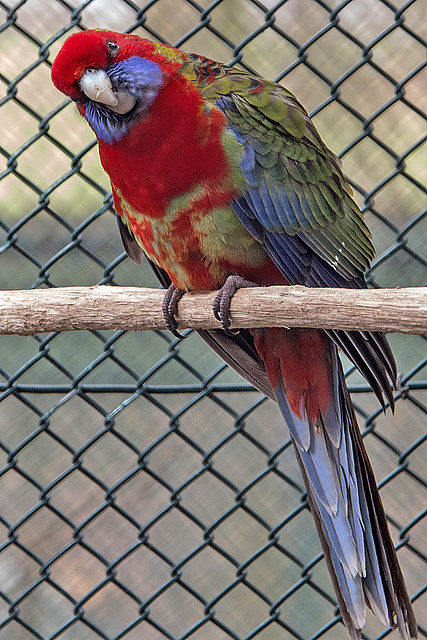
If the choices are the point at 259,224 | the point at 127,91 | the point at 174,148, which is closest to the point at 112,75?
Answer: the point at 127,91

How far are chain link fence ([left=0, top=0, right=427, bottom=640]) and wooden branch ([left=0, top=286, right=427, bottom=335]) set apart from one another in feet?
1.71

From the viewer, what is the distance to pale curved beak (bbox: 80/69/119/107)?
1.31 meters

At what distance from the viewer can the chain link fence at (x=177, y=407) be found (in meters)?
1.88

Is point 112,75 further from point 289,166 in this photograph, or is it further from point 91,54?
point 289,166

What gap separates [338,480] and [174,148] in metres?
0.78

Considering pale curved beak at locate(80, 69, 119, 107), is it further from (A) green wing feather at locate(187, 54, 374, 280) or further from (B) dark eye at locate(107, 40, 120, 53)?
(A) green wing feather at locate(187, 54, 374, 280)

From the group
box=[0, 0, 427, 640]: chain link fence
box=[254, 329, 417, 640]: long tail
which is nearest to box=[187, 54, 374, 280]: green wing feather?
box=[254, 329, 417, 640]: long tail

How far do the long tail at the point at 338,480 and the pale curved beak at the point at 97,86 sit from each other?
0.59 metres

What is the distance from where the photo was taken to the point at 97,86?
4.28 ft

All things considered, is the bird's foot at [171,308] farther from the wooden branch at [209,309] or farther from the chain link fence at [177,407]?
the chain link fence at [177,407]

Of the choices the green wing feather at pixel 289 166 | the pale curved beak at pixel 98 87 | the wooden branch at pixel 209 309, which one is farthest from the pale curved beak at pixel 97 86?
the wooden branch at pixel 209 309

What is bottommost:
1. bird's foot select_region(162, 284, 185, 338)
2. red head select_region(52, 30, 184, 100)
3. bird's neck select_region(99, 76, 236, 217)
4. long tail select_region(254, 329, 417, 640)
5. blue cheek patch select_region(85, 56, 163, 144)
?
long tail select_region(254, 329, 417, 640)

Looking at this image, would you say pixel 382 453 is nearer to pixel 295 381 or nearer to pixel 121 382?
pixel 295 381

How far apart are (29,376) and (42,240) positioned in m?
0.38
